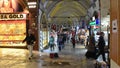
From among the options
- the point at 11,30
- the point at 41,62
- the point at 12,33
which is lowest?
the point at 41,62

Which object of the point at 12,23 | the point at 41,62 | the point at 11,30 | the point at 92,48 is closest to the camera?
the point at 41,62

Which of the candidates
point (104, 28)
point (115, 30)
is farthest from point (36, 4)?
point (115, 30)

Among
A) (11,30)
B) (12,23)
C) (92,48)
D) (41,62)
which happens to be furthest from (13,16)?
(41,62)

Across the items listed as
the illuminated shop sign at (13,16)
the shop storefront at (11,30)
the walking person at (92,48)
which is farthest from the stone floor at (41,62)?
the shop storefront at (11,30)

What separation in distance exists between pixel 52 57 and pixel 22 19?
21.4ft

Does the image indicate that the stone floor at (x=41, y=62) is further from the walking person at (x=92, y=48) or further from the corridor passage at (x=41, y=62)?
the walking person at (x=92, y=48)

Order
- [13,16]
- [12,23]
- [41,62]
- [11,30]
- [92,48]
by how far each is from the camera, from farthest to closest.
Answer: [11,30] < [12,23] < [13,16] < [92,48] < [41,62]

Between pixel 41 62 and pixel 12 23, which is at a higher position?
pixel 12 23

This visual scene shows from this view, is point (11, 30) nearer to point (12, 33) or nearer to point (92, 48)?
point (12, 33)

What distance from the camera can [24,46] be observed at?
23500 millimetres

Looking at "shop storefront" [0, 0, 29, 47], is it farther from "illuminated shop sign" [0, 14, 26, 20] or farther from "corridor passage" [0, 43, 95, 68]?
"corridor passage" [0, 43, 95, 68]

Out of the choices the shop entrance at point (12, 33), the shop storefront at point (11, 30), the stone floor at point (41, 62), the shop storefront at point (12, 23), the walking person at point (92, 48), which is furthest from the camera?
the shop entrance at point (12, 33)

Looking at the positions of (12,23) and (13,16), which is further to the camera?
(12,23)

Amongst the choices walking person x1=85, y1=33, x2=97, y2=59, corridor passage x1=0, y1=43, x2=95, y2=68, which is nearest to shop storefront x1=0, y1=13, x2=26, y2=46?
corridor passage x1=0, y1=43, x2=95, y2=68
